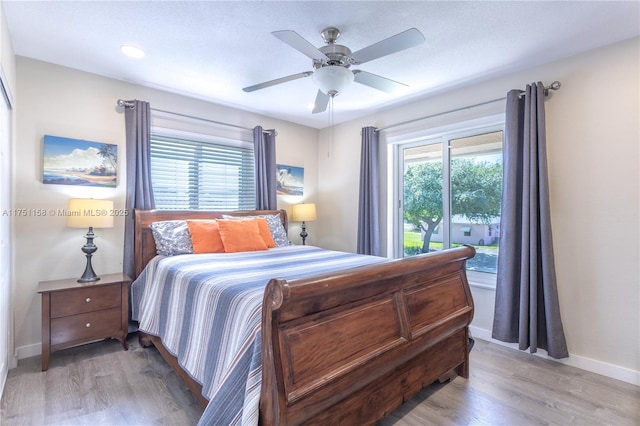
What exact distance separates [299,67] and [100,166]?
209 centimetres

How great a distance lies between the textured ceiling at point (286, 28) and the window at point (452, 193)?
712 millimetres

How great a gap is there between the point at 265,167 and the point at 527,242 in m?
2.94

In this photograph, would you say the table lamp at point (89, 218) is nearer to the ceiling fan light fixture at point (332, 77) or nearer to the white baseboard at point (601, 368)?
the ceiling fan light fixture at point (332, 77)

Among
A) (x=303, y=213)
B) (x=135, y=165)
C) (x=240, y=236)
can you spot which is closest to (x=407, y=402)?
(x=240, y=236)

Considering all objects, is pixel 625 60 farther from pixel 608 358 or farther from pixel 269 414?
pixel 269 414

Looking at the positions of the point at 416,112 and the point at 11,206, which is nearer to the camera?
the point at 11,206

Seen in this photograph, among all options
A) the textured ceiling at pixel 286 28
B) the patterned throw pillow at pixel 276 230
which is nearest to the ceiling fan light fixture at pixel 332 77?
the textured ceiling at pixel 286 28

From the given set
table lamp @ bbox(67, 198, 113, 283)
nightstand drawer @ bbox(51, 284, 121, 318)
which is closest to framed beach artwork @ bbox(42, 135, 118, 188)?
table lamp @ bbox(67, 198, 113, 283)

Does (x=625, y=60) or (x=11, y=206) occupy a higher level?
(x=625, y=60)

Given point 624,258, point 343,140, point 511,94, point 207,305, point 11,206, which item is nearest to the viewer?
point 207,305

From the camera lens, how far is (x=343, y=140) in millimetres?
4504

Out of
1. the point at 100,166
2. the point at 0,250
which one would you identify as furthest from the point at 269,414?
the point at 100,166

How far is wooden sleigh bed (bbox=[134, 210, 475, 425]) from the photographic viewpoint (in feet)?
3.97

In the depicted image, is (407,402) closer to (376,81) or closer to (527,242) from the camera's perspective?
(527,242)
